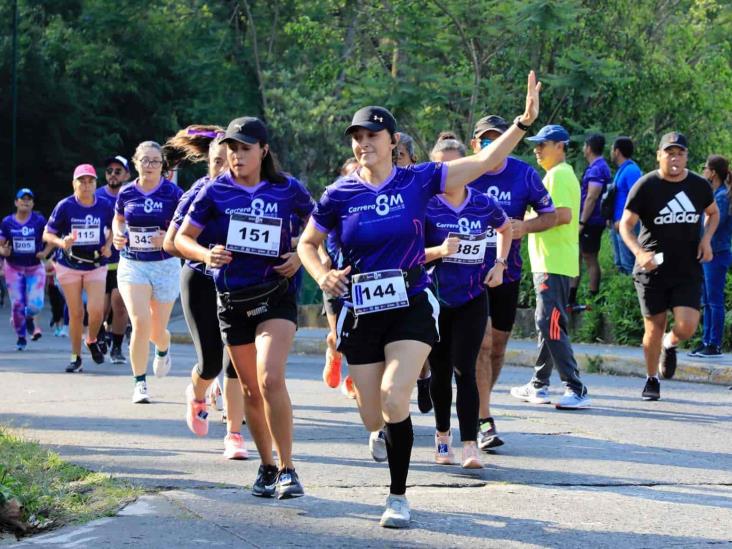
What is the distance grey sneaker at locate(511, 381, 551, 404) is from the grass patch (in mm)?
4474

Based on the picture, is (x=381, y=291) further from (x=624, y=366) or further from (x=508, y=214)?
(x=624, y=366)

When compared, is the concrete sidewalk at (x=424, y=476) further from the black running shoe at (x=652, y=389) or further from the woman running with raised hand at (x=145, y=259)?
the woman running with raised hand at (x=145, y=259)

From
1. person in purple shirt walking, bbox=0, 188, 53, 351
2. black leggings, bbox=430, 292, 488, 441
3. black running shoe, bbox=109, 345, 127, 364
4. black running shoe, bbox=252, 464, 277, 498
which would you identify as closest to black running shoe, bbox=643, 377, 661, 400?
black leggings, bbox=430, 292, 488, 441

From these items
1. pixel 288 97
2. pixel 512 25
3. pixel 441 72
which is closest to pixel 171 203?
pixel 512 25

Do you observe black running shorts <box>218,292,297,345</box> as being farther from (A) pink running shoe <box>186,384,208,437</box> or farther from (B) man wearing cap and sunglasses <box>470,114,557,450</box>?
(B) man wearing cap and sunglasses <box>470,114,557,450</box>

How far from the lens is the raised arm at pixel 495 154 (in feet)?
22.5

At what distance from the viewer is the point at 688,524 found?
265 inches

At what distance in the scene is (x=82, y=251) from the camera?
1429 centimetres

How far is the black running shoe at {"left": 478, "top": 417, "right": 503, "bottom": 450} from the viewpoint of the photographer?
8984 millimetres

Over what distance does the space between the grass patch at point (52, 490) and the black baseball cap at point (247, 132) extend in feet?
5.98

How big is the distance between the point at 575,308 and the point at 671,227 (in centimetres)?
525

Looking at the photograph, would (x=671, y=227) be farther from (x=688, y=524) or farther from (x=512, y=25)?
(x=512, y=25)

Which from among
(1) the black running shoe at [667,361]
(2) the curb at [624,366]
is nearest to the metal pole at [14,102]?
(2) the curb at [624,366]

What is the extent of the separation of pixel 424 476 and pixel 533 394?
3.86 meters
